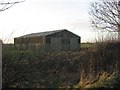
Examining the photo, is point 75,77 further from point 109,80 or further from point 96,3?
point 96,3

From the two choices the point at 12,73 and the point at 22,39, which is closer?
the point at 12,73

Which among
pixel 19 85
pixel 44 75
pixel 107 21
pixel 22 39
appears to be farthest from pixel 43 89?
pixel 107 21

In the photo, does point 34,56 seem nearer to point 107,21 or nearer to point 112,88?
point 112,88

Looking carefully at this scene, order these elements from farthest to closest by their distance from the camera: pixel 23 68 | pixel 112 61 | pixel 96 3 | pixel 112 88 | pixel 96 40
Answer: pixel 96 3 < pixel 96 40 < pixel 112 61 < pixel 23 68 < pixel 112 88

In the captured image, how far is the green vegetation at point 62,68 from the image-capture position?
12.0 m

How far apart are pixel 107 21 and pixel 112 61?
13.1 meters

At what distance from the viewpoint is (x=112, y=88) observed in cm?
1102

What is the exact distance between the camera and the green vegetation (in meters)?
12.0

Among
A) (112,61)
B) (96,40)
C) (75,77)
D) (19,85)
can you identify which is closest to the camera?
(19,85)

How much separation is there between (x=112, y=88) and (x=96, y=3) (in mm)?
19748

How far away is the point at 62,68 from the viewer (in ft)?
59.6

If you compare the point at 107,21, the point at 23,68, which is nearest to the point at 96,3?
the point at 107,21

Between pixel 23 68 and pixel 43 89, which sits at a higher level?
pixel 23 68

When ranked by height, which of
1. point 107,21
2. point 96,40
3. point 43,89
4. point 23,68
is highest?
point 107,21
